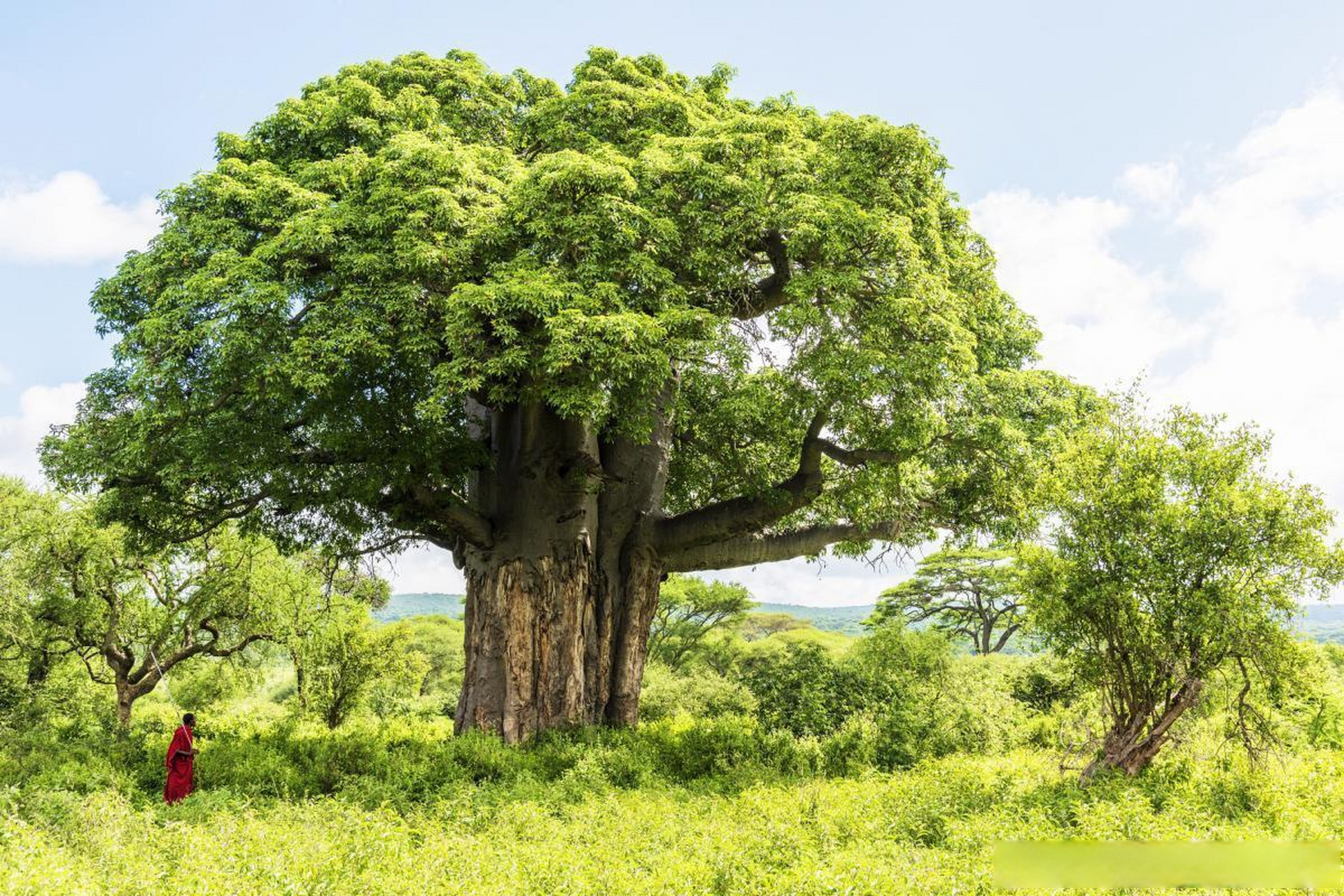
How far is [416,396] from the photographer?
1234 cm

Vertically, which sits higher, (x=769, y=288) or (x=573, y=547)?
(x=769, y=288)

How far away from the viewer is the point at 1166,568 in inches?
375

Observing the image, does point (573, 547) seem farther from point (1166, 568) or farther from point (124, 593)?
point (124, 593)

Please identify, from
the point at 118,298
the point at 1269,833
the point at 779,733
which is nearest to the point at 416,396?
the point at 118,298

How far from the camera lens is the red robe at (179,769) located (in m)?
11.0

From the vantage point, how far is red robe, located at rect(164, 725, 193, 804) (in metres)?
11.0

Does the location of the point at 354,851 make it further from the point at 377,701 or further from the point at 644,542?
the point at 377,701

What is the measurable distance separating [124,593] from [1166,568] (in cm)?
1936

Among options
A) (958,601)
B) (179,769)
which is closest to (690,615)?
(958,601)

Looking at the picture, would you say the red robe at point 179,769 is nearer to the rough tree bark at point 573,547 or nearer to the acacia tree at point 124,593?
the rough tree bark at point 573,547

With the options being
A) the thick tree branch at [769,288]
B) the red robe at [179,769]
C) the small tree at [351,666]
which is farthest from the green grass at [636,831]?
the small tree at [351,666]

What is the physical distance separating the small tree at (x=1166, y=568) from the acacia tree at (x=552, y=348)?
7.64ft

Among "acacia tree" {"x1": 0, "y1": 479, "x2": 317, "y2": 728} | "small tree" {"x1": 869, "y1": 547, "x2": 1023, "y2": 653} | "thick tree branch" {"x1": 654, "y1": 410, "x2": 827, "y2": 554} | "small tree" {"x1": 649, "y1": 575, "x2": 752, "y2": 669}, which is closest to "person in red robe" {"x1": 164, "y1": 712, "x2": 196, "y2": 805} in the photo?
"thick tree branch" {"x1": 654, "y1": 410, "x2": 827, "y2": 554}

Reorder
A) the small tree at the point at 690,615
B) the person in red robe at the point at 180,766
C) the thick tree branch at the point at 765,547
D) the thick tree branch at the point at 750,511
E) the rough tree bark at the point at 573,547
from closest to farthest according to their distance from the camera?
the person in red robe at the point at 180,766
the thick tree branch at the point at 750,511
the rough tree bark at the point at 573,547
the thick tree branch at the point at 765,547
the small tree at the point at 690,615
